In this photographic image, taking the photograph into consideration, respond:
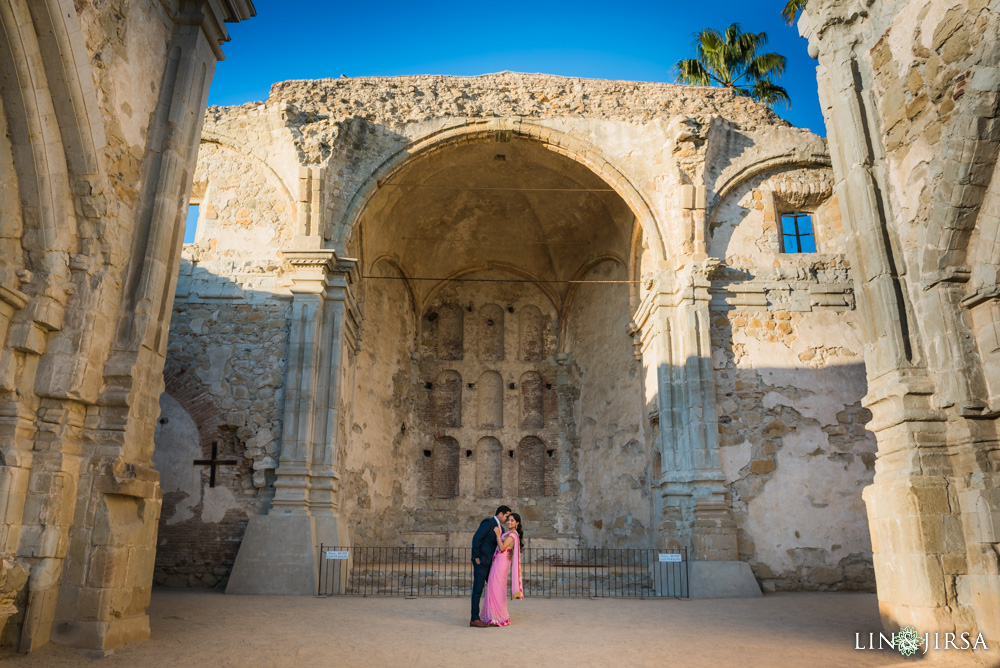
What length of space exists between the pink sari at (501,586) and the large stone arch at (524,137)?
7117 millimetres

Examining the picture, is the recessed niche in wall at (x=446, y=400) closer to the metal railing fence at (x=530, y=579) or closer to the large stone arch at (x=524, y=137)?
the metal railing fence at (x=530, y=579)

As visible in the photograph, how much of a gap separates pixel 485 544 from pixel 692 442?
5.18 metres

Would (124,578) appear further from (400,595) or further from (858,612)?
(858,612)

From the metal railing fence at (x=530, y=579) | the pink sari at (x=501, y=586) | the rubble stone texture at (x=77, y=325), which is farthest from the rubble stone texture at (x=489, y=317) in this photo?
the pink sari at (x=501, y=586)

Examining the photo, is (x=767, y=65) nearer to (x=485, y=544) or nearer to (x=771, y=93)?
(x=771, y=93)

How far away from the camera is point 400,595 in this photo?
436 inches

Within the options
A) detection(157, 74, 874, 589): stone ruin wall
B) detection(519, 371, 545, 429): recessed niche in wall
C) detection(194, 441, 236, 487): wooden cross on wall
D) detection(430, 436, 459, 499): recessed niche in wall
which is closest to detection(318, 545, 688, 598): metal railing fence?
detection(157, 74, 874, 589): stone ruin wall

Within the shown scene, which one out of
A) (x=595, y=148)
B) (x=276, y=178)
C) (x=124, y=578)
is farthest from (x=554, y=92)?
(x=124, y=578)

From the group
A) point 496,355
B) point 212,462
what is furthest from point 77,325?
point 496,355

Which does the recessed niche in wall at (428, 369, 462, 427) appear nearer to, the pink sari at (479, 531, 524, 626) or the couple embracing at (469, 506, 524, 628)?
the couple embracing at (469, 506, 524, 628)

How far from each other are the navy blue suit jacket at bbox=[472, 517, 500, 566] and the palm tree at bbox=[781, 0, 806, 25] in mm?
14963

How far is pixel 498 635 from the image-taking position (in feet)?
23.6

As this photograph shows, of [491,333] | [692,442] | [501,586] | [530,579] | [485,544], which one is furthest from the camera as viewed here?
[491,333]

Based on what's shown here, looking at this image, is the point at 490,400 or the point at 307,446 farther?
the point at 490,400
